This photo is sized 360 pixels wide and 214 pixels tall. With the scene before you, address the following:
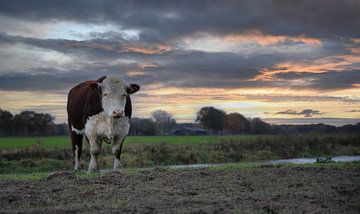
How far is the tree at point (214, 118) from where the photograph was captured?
101m

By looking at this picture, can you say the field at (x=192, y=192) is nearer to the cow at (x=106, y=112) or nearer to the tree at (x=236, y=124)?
the cow at (x=106, y=112)

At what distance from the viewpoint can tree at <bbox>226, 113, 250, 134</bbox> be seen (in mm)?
103494

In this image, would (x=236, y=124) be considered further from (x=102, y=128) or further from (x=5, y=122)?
(x=102, y=128)

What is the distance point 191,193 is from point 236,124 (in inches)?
3852

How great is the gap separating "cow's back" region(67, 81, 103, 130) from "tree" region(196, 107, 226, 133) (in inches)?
3392

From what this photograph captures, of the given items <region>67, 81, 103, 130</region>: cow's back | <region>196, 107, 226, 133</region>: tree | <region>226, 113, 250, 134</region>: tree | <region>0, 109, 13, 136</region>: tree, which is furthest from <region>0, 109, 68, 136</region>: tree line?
<region>67, 81, 103, 130</region>: cow's back

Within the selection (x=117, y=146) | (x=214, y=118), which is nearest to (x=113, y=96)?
(x=117, y=146)

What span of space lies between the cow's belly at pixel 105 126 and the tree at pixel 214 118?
290 ft

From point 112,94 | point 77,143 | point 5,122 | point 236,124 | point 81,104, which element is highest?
point 5,122

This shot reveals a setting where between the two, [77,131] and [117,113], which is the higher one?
[117,113]

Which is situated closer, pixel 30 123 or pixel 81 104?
pixel 81 104

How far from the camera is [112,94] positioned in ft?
40.7

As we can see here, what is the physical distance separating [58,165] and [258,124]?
7979cm

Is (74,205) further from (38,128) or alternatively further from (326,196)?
(38,128)
